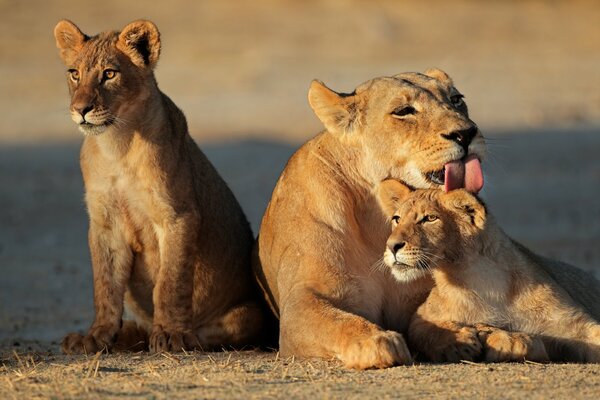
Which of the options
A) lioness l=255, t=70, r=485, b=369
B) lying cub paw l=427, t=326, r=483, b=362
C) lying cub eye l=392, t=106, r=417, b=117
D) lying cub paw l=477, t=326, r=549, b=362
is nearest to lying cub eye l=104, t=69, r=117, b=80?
lioness l=255, t=70, r=485, b=369

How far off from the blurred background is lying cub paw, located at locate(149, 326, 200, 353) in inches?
71.4

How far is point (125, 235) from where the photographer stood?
7.18 metres

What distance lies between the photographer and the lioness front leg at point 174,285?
7.04 meters

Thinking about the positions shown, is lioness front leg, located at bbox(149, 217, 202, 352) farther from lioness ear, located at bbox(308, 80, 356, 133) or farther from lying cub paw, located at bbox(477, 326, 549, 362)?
lying cub paw, located at bbox(477, 326, 549, 362)

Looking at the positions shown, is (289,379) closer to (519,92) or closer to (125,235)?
(125,235)

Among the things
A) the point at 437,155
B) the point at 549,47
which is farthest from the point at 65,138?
the point at 437,155

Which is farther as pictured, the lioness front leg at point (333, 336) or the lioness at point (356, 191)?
the lioness at point (356, 191)

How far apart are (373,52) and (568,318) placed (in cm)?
1905

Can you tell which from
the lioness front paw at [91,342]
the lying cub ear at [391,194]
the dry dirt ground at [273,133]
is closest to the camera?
the dry dirt ground at [273,133]

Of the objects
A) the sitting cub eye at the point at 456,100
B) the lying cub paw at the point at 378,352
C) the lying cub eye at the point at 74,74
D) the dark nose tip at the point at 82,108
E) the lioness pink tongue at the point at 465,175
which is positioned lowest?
the lying cub paw at the point at 378,352

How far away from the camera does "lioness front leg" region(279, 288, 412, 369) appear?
5.88 m

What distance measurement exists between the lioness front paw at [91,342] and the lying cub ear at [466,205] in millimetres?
2023

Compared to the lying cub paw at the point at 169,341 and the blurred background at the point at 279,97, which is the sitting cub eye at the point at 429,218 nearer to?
the blurred background at the point at 279,97

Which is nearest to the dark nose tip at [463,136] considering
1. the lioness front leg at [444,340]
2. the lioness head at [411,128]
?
the lioness head at [411,128]
